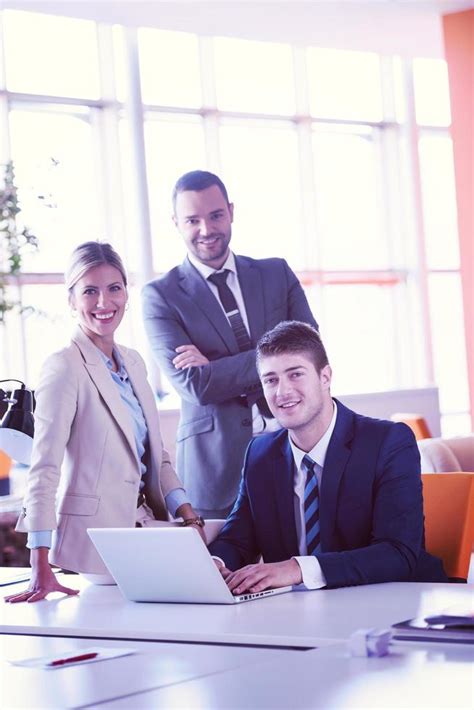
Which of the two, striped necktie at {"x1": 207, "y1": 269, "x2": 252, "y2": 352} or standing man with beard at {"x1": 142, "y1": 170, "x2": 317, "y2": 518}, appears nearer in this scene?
standing man with beard at {"x1": 142, "y1": 170, "x2": 317, "y2": 518}

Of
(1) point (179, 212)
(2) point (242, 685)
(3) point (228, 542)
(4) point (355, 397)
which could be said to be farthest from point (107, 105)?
(2) point (242, 685)

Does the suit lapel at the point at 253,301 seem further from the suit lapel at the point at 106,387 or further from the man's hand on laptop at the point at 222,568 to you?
the man's hand on laptop at the point at 222,568

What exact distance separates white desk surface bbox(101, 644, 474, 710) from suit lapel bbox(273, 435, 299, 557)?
1.05 m

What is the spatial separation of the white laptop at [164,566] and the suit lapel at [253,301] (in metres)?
1.52

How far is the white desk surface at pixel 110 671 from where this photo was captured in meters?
1.95

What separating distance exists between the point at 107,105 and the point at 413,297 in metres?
4.43

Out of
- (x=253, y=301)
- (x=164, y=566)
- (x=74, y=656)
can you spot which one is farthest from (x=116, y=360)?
(x=74, y=656)

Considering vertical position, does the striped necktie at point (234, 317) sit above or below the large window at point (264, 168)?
below

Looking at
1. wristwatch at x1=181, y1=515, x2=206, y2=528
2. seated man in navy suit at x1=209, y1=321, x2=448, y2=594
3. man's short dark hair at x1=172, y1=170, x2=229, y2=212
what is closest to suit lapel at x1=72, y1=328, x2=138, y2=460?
wristwatch at x1=181, y1=515, x2=206, y2=528

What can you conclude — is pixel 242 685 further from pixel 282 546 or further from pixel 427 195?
pixel 427 195

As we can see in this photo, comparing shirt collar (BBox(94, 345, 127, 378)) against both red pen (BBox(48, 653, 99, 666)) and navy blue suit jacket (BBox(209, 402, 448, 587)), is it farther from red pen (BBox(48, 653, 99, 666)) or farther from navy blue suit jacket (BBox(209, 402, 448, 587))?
red pen (BBox(48, 653, 99, 666))

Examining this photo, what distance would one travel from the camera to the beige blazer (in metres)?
3.16

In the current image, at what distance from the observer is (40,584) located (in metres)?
3.05

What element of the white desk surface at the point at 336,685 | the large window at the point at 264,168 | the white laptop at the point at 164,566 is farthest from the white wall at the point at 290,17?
the white desk surface at the point at 336,685
